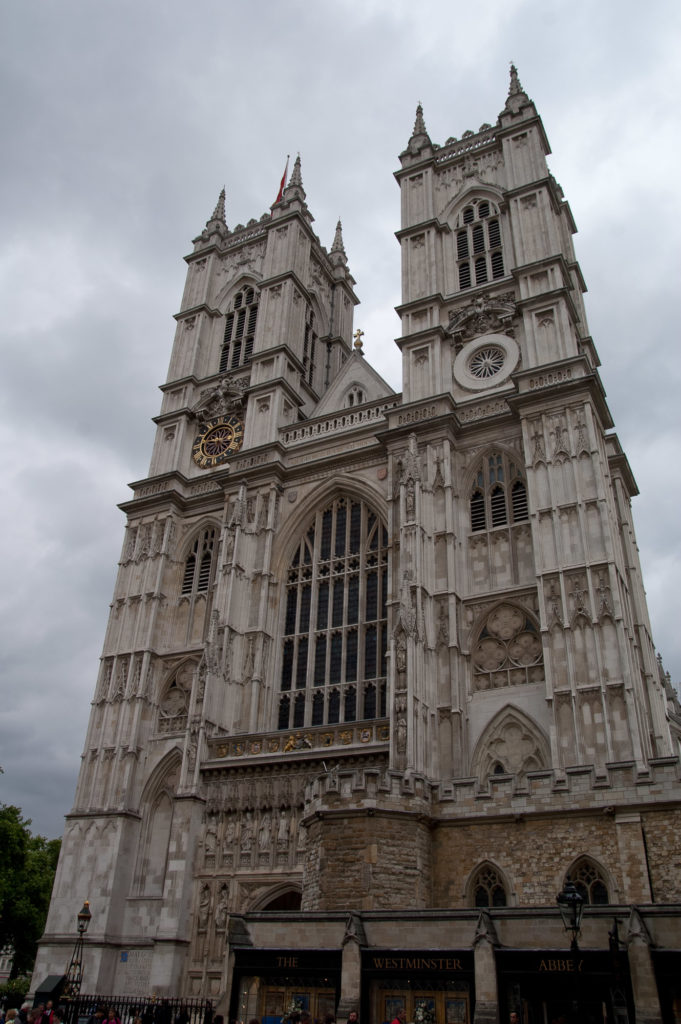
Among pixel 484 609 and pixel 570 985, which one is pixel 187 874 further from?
pixel 570 985

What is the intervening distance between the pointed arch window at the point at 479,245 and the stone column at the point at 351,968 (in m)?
24.1

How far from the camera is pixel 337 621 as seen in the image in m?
26.8

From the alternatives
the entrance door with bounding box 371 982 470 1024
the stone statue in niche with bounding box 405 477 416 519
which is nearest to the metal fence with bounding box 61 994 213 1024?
the entrance door with bounding box 371 982 470 1024

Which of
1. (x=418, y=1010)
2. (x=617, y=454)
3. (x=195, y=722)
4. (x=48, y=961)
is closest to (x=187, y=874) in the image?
(x=195, y=722)

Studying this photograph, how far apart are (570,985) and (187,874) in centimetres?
1376

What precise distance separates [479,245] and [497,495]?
11529mm

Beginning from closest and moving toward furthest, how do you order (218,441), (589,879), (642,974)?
(642,974) → (589,879) → (218,441)

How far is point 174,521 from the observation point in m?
31.5

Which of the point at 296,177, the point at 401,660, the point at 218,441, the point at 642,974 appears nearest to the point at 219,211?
the point at 296,177

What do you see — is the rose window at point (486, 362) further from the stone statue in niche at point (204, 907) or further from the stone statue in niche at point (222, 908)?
the stone statue in niche at point (204, 907)

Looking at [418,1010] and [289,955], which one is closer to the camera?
[418,1010]

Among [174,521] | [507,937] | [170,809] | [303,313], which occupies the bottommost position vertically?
[507,937]

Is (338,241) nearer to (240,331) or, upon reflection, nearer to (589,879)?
(240,331)

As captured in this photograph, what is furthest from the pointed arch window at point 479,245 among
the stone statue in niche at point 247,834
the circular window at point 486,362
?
the stone statue in niche at point 247,834
